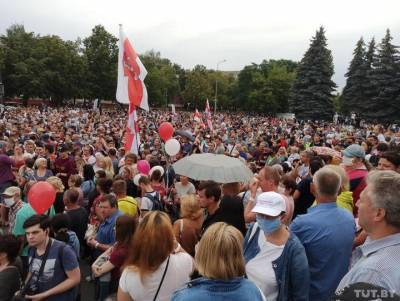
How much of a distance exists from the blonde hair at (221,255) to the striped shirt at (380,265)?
0.57 metres

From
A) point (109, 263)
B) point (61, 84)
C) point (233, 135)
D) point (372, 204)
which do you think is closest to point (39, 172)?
point (109, 263)

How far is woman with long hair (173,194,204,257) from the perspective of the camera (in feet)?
12.6

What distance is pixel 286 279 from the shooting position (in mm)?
2801

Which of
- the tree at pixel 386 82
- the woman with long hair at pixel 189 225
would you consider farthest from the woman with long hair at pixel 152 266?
the tree at pixel 386 82

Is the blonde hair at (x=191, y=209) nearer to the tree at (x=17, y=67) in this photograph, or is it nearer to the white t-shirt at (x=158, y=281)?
the white t-shirt at (x=158, y=281)

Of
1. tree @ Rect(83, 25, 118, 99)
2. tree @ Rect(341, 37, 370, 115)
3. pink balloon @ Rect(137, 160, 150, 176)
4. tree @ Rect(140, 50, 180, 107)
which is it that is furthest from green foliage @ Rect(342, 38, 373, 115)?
pink balloon @ Rect(137, 160, 150, 176)

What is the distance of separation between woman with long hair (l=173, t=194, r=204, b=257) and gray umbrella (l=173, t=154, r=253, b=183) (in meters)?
1.30

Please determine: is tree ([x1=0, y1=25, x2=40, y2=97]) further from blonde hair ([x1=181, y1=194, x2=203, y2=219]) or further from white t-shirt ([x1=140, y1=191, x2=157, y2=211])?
blonde hair ([x1=181, y1=194, x2=203, y2=219])

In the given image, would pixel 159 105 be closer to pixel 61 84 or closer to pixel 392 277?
pixel 61 84

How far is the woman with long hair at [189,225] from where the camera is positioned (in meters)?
3.86

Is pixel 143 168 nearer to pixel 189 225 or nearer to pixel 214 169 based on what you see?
pixel 214 169

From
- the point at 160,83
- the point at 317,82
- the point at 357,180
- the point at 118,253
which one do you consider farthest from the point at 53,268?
the point at 160,83

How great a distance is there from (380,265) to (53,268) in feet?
9.12

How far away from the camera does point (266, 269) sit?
285 cm
